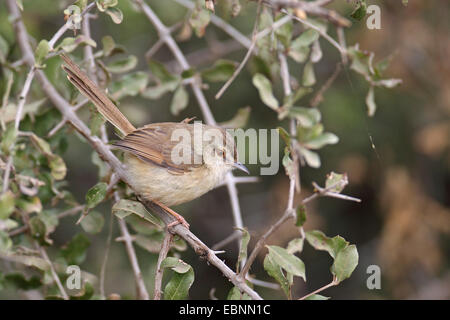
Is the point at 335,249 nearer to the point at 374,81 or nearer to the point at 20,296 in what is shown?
the point at 374,81

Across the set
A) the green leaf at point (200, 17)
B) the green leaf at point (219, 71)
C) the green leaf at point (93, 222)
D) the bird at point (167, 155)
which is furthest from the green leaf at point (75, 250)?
the green leaf at point (200, 17)

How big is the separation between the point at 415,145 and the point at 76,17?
13.8ft

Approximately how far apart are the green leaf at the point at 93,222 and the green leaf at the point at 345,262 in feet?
5.35

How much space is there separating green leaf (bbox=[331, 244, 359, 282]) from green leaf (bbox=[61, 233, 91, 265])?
1801 millimetres

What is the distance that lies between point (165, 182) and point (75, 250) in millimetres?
798

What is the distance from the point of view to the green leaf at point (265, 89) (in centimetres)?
382

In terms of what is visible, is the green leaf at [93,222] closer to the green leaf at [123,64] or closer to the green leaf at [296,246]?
the green leaf at [123,64]

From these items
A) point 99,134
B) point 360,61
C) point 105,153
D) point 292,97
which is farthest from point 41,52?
point 360,61

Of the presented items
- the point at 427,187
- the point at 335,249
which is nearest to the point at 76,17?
the point at 335,249

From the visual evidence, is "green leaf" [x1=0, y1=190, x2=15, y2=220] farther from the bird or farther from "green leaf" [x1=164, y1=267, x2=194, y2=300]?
the bird

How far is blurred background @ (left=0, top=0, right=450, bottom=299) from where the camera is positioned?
574cm

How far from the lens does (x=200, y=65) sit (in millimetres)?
6555

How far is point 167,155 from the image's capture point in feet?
12.8

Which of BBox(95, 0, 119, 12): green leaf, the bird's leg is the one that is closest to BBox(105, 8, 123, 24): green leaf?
BBox(95, 0, 119, 12): green leaf
